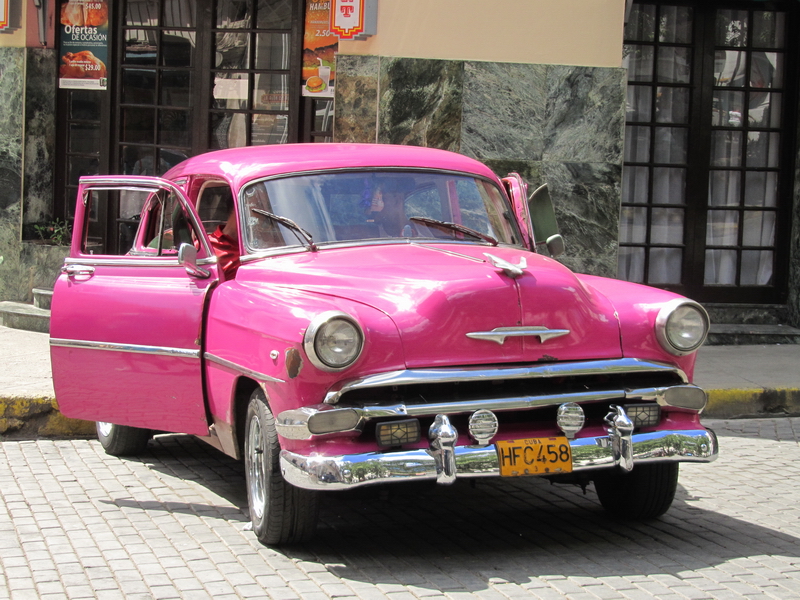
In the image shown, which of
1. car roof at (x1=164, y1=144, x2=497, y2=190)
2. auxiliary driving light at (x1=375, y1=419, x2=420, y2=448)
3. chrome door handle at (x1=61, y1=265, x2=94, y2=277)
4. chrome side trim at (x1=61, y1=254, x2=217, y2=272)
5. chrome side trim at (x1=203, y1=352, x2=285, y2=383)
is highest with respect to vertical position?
car roof at (x1=164, y1=144, x2=497, y2=190)

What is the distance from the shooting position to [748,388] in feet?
28.2

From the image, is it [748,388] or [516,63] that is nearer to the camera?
[748,388]

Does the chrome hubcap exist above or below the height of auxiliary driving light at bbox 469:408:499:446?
below

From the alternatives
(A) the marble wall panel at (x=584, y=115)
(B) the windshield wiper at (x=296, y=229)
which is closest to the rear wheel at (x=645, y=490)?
(B) the windshield wiper at (x=296, y=229)

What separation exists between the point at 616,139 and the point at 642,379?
20.0 feet

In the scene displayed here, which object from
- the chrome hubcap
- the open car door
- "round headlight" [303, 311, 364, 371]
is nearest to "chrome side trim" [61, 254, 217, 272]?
the open car door

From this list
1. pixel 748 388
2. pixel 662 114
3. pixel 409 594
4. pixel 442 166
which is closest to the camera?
pixel 409 594

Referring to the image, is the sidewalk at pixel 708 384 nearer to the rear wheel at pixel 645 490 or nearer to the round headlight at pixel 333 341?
the rear wheel at pixel 645 490

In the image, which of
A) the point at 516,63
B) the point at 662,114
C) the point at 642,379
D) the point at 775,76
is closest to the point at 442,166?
the point at 642,379

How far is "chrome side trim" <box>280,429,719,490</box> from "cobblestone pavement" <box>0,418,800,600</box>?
10.5 inches

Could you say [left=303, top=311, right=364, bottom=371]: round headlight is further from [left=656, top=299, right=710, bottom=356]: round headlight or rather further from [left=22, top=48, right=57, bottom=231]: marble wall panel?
[left=22, top=48, right=57, bottom=231]: marble wall panel

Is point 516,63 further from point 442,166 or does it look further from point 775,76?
point 442,166

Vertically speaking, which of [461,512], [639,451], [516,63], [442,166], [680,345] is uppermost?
[516,63]

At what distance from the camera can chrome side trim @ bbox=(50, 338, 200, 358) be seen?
5.62 metres
